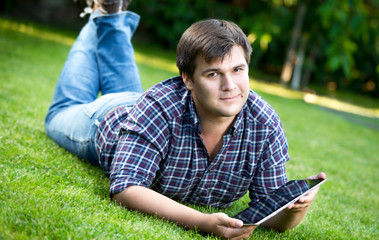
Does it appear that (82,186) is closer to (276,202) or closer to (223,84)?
(223,84)

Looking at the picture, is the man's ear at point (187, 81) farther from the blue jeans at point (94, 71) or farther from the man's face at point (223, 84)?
the blue jeans at point (94, 71)

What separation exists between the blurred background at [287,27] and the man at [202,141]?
8756 millimetres

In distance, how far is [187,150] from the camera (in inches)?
99.0

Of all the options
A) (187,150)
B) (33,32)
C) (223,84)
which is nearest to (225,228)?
(187,150)

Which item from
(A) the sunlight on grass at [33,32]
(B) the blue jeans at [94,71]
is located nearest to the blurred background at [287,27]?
(A) the sunlight on grass at [33,32]

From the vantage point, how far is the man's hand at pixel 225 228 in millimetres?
2137

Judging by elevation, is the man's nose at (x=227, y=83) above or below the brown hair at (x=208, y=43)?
below

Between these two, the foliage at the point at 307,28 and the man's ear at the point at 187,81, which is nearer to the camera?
the man's ear at the point at 187,81

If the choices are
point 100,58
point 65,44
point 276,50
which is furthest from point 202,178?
point 276,50

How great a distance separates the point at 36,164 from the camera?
9.27 ft

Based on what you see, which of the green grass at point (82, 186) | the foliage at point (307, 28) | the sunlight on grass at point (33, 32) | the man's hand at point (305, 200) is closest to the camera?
the green grass at point (82, 186)

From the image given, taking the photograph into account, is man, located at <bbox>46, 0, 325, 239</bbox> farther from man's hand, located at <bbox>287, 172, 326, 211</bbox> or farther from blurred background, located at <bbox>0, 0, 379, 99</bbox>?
blurred background, located at <bbox>0, 0, 379, 99</bbox>

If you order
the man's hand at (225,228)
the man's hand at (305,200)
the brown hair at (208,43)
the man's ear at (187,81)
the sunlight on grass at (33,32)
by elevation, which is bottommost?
the sunlight on grass at (33,32)

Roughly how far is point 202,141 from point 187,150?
104 mm
